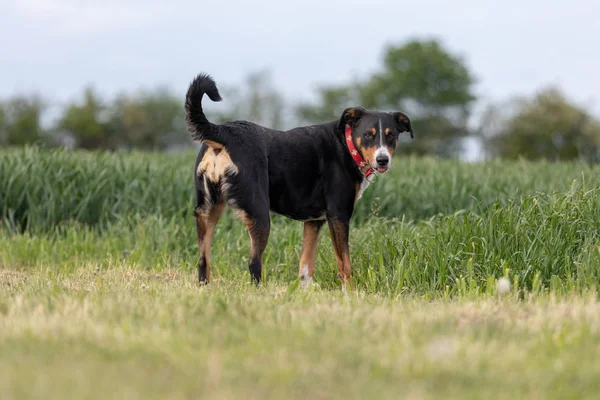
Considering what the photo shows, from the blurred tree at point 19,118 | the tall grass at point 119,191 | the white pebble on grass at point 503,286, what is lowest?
A: the white pebble on grass at point 503,286

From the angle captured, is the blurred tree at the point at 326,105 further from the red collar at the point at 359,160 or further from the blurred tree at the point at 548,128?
the red collar at the point at 359,160

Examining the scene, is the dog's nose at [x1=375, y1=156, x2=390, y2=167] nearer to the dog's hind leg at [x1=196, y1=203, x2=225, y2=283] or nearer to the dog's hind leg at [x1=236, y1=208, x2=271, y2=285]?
the dog's hind leg at [x1=236, y1=208, x2=271, y2=285]

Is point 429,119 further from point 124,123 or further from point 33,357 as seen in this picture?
point 33,357

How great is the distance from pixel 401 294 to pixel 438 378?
2.96 meters

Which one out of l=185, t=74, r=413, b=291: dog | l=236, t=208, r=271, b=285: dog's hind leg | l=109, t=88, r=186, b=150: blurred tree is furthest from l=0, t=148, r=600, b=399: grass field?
l=109, t=88, r=186, b=150: blurred tree

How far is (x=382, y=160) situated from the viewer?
19.9 feet

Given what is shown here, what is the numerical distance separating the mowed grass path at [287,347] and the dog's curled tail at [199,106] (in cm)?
136

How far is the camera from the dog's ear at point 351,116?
6402mm

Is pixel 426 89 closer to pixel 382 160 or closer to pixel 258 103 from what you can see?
pixel 258 103

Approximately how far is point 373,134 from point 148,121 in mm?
62171

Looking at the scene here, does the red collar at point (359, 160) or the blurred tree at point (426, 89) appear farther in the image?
the blurred tree at point (426, 89)

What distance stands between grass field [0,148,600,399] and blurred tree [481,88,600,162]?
40013 mm

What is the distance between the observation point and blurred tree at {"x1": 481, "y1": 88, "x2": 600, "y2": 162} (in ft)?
154

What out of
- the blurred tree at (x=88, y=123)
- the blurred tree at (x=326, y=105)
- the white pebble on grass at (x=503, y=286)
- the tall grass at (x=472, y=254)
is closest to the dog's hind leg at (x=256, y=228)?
the tall grass at (x=472, y=254)
